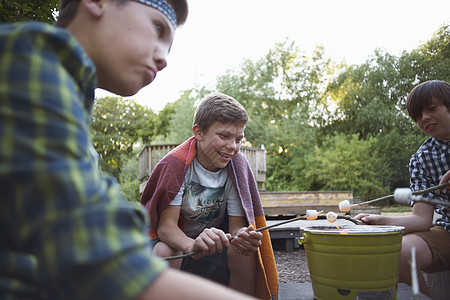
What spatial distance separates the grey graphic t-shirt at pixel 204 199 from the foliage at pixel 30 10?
3.98 ft

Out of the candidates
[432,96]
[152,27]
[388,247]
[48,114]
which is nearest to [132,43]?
[152,27]

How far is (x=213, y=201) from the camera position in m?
1.99

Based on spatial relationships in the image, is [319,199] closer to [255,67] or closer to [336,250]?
[336,250]

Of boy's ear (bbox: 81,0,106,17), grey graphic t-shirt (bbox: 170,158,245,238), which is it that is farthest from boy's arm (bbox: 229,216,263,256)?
boy's ear (bbox: 81,0,106,17)

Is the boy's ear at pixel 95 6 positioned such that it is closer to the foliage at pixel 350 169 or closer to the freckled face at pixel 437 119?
the freckled face at pixel 437 119

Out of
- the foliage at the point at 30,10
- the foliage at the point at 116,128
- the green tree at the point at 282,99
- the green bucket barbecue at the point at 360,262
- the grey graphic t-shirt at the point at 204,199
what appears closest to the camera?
the green bucket barbecue at the point at 360,262

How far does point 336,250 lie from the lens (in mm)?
1202

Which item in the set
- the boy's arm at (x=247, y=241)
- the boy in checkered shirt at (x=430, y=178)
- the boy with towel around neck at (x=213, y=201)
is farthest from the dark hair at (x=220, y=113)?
the boy in checkered shirt at (x=430, y=178)

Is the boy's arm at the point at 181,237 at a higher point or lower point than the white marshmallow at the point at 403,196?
lower

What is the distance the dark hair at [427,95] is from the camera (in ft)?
6.45

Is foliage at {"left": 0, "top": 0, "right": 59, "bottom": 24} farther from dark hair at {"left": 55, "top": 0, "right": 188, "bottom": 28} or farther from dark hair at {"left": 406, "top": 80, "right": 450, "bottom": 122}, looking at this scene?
dark hair at {"left": 406, "top": 80, "right": 450, "bottom": 122}

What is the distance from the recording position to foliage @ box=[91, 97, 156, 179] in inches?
894

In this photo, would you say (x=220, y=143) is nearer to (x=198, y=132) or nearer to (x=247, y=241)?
(x=198, y=132)

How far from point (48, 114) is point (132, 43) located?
367 millimetres
